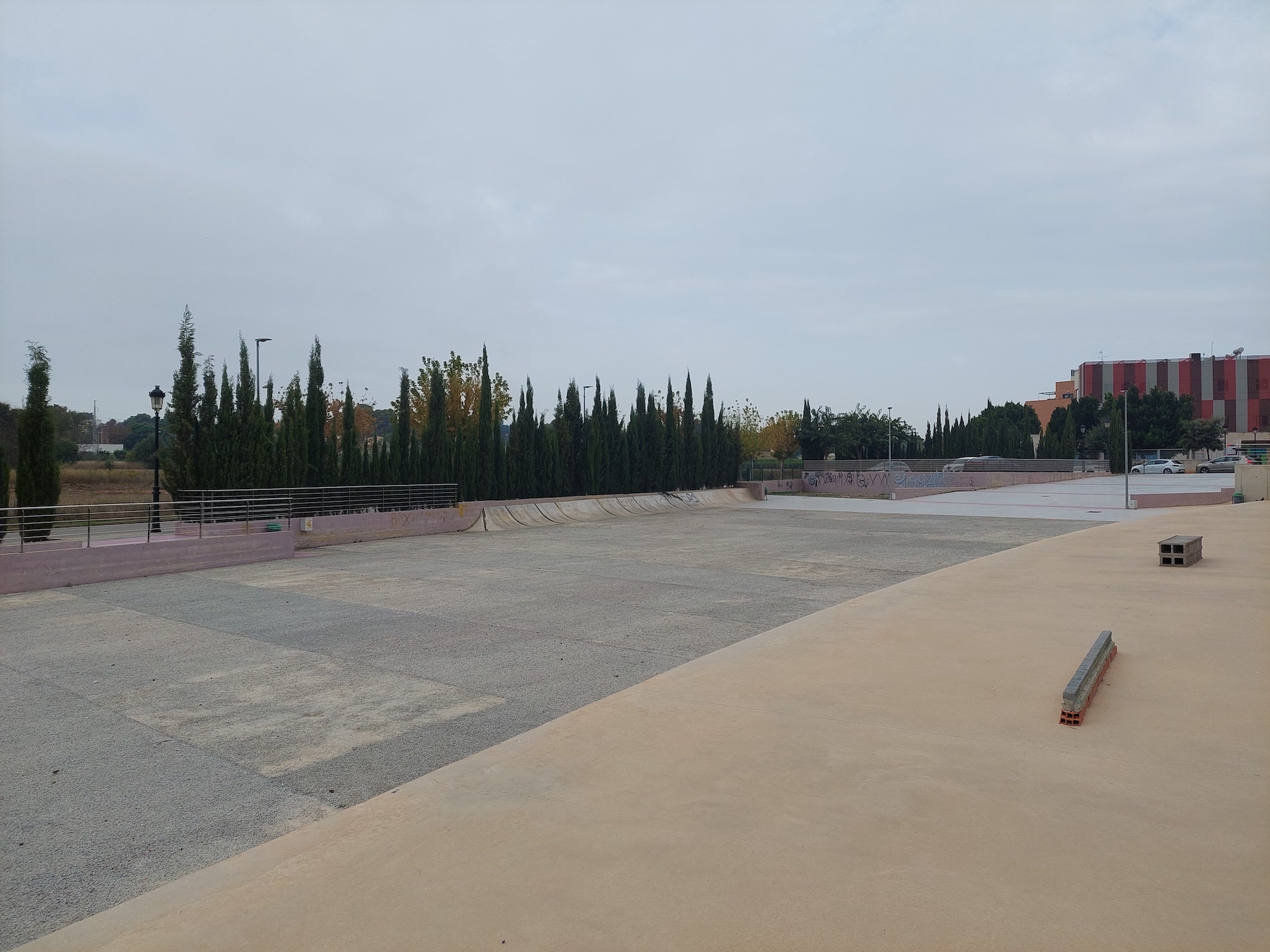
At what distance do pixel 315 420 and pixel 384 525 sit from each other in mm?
3859

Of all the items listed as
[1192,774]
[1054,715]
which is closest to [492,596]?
[1054,715]

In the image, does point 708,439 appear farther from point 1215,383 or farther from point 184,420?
point 1215,383

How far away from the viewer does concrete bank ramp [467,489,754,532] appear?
2820 cm

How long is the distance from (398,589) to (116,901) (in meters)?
10.0

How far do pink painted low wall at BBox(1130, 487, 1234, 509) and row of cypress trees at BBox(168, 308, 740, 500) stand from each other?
65.7ft

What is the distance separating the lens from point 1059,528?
24719 millimetres

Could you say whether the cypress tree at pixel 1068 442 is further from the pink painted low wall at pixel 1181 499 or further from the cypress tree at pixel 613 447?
the cypress tree at pixel 613 447

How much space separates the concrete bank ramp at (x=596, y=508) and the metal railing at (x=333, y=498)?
70.5 inches

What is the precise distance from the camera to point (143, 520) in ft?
65.0

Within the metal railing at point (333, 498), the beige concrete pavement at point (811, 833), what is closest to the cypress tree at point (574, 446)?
the metal railing at point (333, 498)

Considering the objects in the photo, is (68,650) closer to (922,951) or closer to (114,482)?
(922,951)

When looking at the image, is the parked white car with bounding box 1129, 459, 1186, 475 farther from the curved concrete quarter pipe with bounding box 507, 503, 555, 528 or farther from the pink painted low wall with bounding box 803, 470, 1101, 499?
the curved concrete quarter pipe with bounding box 507, 503, 555, 528

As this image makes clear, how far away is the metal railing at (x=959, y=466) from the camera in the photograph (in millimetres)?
51781

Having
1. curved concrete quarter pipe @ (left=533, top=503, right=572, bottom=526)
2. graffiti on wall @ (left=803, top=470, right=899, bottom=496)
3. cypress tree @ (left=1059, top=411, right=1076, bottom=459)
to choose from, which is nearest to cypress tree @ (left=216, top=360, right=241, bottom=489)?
curved concrete quarter pipe @ (left=533, top=503, right=572, bottom=526)
